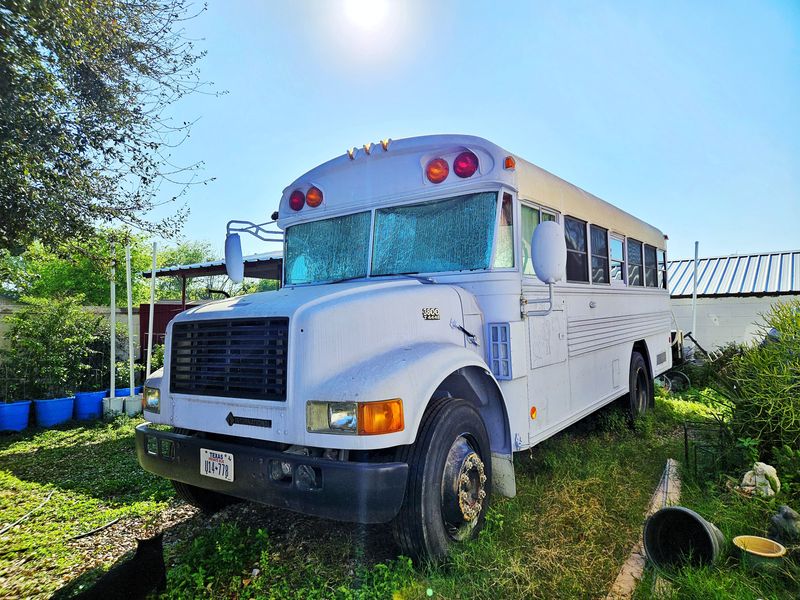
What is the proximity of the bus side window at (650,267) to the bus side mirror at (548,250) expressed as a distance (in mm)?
4255

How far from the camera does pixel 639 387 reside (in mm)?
6082

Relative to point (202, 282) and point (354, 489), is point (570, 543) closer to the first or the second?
point (354, 489)

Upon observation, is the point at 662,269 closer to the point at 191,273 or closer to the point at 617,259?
the point at 617,259

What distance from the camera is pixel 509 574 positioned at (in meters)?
2.47

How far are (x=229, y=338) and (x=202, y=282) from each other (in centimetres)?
3755

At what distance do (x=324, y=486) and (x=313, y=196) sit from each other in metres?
2.44

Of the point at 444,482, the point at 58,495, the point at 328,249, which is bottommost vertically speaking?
the point at 58,495

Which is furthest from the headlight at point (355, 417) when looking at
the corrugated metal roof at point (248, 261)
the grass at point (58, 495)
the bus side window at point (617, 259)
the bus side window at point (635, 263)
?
the corrugated metal roof at point (248, 261)

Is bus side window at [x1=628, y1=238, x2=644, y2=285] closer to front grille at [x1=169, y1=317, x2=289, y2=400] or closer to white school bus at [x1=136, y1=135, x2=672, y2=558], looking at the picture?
white school bus at [x1=136, y1=135, x2=672, y2=558]

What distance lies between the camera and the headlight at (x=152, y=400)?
2944mm

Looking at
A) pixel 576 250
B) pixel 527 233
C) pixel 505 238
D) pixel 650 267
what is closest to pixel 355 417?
pixel 505 238

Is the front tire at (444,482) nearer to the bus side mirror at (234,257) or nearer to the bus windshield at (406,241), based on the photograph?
the bus windshield at (406,241)

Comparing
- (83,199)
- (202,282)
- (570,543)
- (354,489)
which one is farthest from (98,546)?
(202,282)

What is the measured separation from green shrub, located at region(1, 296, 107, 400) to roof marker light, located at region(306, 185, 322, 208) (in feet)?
19.4
